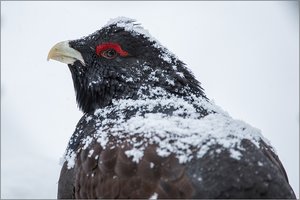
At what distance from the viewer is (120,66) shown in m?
4.17

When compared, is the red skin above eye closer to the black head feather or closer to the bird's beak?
the black head feather

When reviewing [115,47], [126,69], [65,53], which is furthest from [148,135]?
[65,53]

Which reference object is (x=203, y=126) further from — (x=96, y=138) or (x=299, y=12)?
(x=299, y=12)

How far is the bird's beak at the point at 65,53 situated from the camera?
4.26 metres

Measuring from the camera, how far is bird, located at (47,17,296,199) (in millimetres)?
3082

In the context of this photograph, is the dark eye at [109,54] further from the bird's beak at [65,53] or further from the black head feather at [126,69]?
the bird's beak at [65,53]

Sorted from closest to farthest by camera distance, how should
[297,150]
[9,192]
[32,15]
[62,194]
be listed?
[62,194] → [9,192] → [297,150] → [32,15]

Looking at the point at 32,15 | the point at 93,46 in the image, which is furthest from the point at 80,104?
the point at 32,15

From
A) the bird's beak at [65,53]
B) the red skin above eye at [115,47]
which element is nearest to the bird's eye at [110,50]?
the red skin above eye at [115,47]

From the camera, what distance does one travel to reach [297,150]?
9.20 meters

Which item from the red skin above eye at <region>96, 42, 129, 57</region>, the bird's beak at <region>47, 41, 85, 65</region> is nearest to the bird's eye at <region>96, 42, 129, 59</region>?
the red skin above eye at <region>96, 42, 129, 57</region>

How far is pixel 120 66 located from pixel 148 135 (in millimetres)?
951

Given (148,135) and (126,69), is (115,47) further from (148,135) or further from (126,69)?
(148,135)

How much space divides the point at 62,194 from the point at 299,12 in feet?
32.0
